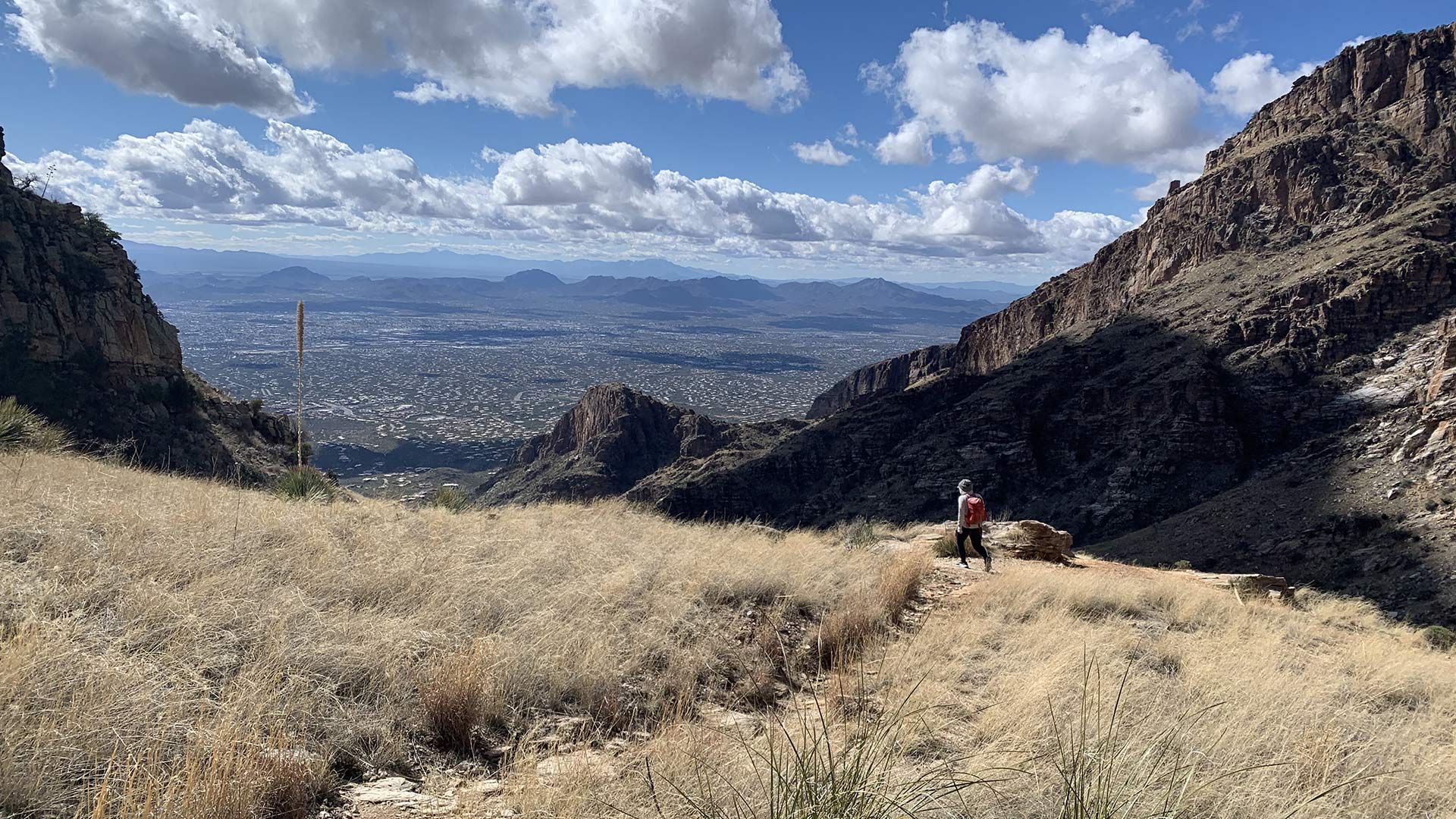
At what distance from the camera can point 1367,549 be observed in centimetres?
2428

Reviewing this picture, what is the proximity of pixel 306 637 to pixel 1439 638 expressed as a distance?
17878mm

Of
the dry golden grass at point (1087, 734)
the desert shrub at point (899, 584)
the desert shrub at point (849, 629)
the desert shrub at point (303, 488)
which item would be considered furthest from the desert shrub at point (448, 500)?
the dry golden grass at point (1087, 734)

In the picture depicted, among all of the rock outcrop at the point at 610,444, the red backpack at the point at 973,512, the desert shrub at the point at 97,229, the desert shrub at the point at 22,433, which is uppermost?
the desert shrub at the point at 97,229

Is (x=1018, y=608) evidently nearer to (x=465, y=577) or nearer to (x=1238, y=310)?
(x=465, y=577)

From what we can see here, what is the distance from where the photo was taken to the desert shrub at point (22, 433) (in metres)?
8.56

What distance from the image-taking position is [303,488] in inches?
400

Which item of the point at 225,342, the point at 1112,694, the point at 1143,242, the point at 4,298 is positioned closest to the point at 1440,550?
the point at 1112,694

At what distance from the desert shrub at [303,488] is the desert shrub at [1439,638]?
17.8 meters

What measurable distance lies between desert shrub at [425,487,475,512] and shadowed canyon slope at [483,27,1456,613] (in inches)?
588

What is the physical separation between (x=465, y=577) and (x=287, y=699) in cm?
220

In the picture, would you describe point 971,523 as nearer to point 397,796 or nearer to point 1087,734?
point 1087,734

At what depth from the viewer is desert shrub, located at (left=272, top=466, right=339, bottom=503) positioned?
31.5ft

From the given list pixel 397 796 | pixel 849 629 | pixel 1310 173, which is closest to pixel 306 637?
pixel 397 796

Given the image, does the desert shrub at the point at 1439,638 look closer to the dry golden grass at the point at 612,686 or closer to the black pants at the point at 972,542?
the dry golden grass at the point at 612,686
